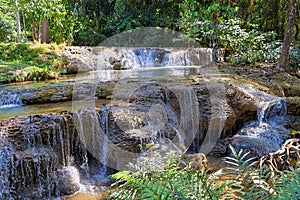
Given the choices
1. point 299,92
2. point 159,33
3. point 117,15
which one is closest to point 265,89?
point 299,92

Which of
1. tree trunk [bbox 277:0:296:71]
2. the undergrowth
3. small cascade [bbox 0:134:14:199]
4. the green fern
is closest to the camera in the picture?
the green fern

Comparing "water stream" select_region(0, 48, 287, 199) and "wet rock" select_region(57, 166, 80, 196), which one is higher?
"water stream" select_region(0, 48, 287, 199)

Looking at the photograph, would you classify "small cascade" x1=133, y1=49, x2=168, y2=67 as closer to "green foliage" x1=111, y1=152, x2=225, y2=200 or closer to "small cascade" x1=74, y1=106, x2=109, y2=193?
"small cascade" x1=74, y1=106, x2=109, y2=193

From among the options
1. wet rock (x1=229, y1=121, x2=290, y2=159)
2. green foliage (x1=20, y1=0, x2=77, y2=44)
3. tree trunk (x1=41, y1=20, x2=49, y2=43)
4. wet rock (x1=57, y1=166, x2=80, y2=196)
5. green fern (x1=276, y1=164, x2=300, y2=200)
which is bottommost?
wet rock (x1=57, y1=166, x2=80, y2=196)

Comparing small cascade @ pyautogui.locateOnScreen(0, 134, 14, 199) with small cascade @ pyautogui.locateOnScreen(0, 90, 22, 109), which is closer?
small cascade @ pyautogui.locateOnScreen(0, 134, 14, 199)

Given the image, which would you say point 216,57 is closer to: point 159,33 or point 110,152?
point 159,33

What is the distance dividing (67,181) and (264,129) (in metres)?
4.65

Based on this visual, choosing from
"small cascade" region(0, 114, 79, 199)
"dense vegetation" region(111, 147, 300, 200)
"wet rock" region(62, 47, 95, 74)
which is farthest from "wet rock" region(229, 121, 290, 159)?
"wet rock" region(62, 47, 95, 74)

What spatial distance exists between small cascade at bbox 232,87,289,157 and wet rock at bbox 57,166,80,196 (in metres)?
3.43

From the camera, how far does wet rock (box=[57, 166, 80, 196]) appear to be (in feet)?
15.4

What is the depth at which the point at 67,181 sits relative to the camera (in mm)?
4742

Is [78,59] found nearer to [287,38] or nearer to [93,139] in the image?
[93,139]

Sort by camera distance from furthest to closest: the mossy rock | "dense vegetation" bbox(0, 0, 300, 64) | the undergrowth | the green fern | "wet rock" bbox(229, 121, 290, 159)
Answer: "dense vegetation" bbox(0, 0, 300, 64), the undergrowth, the mossy rock, "wet rock" bbox(229, 121, 290, 159), the green fern

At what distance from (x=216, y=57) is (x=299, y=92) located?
521cm
